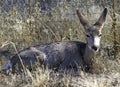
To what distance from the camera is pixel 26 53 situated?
927cm

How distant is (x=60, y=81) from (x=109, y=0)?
591 centimetres

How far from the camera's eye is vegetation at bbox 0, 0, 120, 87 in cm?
809

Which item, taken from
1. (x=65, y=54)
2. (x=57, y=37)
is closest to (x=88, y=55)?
(x=65, y=54)

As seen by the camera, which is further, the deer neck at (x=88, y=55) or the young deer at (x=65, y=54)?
the deer neck at (x=88, y=55)

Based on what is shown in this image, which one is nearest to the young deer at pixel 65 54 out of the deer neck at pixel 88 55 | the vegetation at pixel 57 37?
the deer neck at pixel 88 55

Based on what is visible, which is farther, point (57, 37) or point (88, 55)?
point (57, 37)

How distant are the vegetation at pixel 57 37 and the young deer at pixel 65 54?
0.35 meters

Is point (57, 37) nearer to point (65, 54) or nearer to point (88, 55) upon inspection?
point (65, 54)

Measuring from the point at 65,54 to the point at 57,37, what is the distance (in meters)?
1.15

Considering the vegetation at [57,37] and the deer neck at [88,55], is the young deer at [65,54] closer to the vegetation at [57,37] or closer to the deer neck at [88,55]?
the deer neck at [88,55]

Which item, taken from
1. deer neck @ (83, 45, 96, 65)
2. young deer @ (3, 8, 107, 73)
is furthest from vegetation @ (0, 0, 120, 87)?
young deer @ (3, 8, 107, 73)

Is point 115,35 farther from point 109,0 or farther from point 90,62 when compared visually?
point 109,0

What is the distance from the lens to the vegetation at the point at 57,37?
8086 mm

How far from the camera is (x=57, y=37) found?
421 inches
